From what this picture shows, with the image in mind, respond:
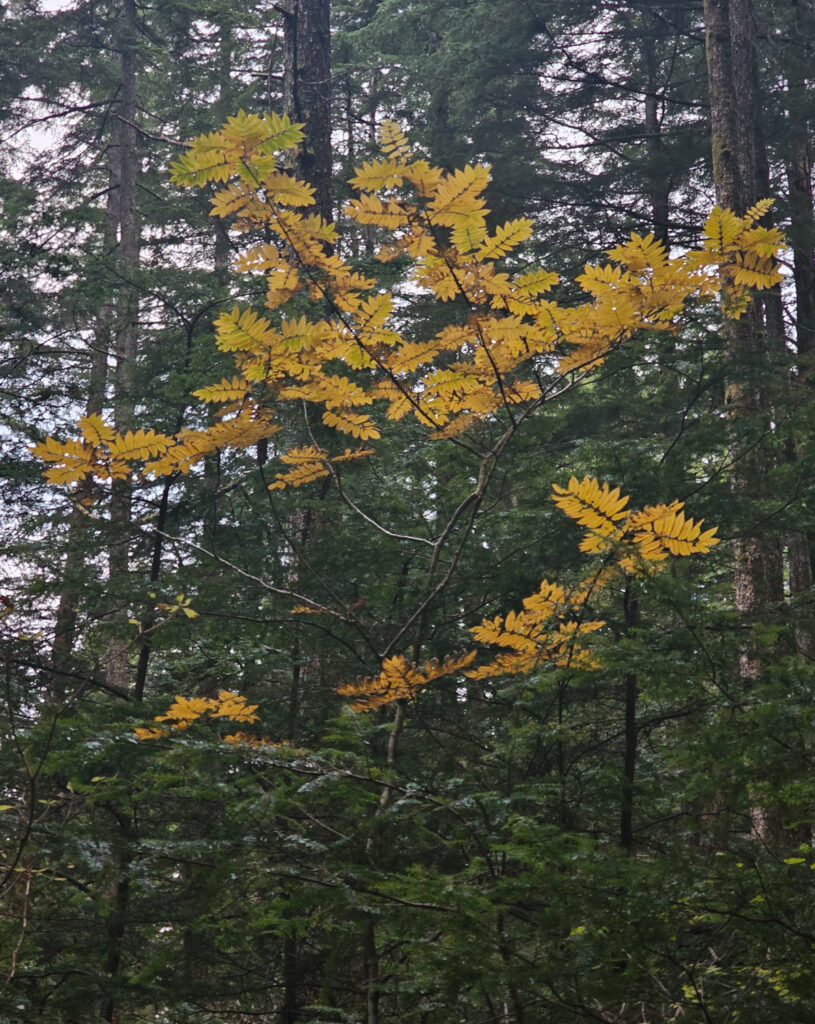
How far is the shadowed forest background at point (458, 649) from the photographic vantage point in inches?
119

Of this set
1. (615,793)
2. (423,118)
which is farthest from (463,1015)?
(423,118)

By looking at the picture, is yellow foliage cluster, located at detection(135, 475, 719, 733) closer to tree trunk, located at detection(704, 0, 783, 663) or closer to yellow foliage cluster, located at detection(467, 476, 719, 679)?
yellow foliage cluster, located at detection(467, 476, 719, 679)

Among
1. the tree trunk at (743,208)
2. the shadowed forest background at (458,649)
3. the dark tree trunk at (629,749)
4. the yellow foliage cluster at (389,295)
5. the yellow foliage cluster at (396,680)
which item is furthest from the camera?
the tree trunk at (743,208)

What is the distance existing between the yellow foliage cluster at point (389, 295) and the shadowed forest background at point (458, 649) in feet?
0.67

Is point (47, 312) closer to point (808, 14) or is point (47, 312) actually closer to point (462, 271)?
point (808, 14)

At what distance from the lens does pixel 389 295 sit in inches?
135

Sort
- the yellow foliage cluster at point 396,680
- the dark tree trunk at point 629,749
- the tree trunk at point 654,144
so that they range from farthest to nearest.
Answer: the tree trunk at point 654,144, the dark tree trunk at point 629,749, the yellow foliage cluster at point 396,680

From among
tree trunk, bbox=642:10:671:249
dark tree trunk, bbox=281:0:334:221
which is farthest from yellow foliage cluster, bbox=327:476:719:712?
tree trunk, bbox=642:10:671:249

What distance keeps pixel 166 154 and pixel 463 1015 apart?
1784 centimetres

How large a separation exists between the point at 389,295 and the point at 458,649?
2.98m

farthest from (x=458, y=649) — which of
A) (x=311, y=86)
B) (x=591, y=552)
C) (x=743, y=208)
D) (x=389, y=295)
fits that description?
(x=743, y=208)

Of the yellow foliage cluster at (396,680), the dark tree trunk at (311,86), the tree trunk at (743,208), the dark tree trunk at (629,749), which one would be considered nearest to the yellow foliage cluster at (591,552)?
the yellow foliage cluster at (396,680)

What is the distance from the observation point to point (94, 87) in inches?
639

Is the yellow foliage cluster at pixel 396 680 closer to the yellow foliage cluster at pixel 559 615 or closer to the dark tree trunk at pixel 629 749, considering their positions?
the yellow foliage cluster at pixel 559 615
